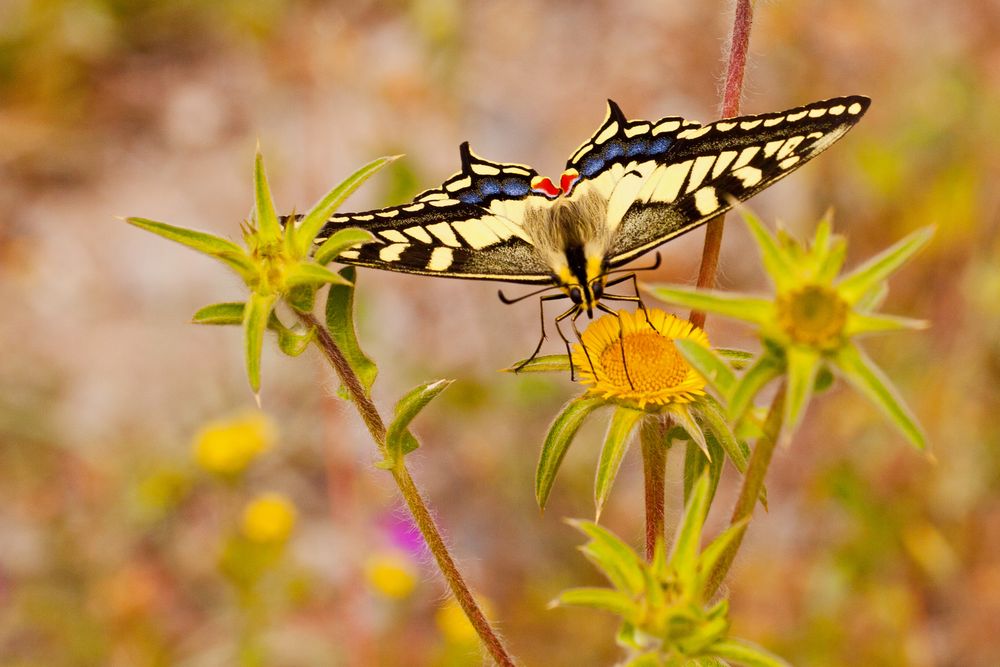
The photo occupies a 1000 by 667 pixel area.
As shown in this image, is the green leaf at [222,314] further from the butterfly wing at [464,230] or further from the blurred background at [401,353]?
the blurred background at [401,353]

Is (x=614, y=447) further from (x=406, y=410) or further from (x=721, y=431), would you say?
(x=406, y=410)

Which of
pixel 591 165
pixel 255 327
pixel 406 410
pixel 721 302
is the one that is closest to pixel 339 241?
pixel 255 327

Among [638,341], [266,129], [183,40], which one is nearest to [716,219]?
[638,341]

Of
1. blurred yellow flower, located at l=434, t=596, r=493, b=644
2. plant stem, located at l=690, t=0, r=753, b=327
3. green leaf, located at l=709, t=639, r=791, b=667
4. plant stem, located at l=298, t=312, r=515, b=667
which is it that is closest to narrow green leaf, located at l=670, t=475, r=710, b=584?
green leaf, located at l=709, t=639, r=791, b=667

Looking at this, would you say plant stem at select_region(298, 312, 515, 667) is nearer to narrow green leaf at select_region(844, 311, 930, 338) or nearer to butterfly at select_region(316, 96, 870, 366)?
butterfly at select_region(316, 96, 870, 366)

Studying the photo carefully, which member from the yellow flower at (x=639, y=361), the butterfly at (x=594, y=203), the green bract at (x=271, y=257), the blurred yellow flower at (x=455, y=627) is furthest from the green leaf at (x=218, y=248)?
the blurred yellow flower at (x=455, y=627)
